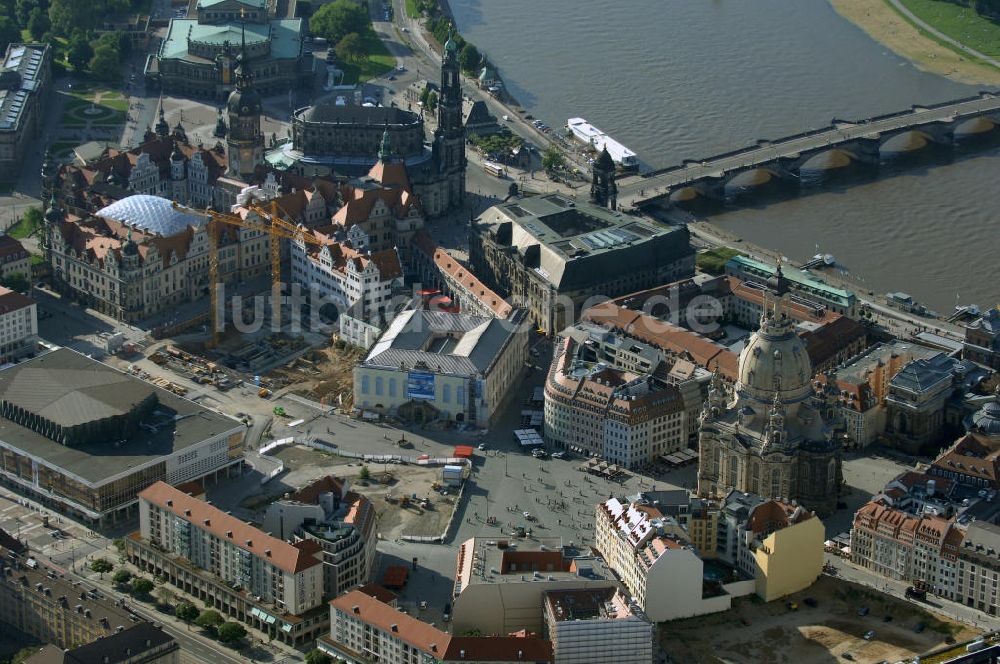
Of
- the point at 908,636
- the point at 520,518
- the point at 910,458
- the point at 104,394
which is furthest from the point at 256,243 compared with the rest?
the point at 908,636

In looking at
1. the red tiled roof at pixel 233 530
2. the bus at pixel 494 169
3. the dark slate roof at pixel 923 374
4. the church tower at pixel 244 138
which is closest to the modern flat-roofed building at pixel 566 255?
the bus at pixel 494 169

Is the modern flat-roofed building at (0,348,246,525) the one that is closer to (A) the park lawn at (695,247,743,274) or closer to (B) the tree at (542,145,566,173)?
(A) the park lawn at (695,247,743,274)

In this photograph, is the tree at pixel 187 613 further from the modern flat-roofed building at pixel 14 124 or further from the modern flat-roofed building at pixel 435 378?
the modern flat-roofed building at pixel 14 124

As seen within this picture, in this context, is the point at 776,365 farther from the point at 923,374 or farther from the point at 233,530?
the point at 233,530

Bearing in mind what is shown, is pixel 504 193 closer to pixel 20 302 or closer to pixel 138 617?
pixel 20 302

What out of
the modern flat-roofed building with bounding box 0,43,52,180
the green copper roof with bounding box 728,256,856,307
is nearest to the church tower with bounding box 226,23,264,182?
the modern flat-roofed building with bounding box 0,43,52,180

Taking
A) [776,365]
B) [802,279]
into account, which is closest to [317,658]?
[776,365]
